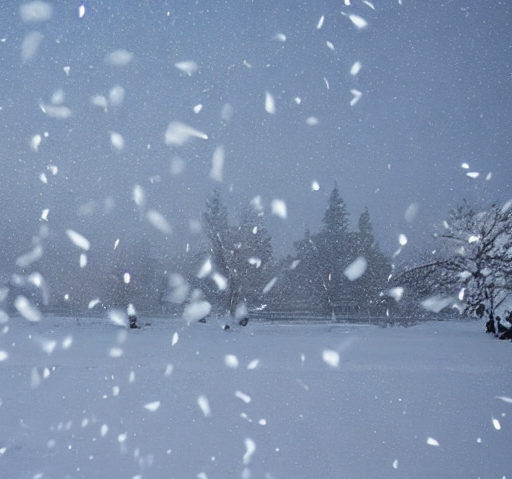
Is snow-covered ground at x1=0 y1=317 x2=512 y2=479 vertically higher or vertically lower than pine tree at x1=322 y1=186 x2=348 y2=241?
lower

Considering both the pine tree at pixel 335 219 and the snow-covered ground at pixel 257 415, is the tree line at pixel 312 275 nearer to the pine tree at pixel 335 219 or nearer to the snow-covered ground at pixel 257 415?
the pine tree at pixel 335 219

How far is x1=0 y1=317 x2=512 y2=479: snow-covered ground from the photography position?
19.7ft

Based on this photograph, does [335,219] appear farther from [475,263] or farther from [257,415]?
[257,415]

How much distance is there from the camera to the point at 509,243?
68.4 feet

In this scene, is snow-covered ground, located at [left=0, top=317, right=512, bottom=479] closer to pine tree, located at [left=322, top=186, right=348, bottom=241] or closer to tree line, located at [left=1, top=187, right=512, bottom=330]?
tree line, located at [left=1, top=187, right=512, bottom=330]

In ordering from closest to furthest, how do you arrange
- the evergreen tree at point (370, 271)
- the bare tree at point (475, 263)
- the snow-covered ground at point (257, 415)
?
the snow-covered ground at point (257, 415), the bare tree at point (475, 263), the evergreen tree at point (370, 271)

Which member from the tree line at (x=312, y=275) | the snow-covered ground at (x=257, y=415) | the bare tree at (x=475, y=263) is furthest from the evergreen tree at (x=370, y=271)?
the snow-covered ground at (x=257, y=415)

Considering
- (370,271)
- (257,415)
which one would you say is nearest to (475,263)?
(257,415)

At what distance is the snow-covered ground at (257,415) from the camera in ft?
19.7

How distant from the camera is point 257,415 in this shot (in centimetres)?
813

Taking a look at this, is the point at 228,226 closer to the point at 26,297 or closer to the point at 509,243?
the point at 509,243

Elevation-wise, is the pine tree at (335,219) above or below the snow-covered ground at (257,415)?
above

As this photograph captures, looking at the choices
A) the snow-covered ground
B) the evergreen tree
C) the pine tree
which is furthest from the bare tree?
the pine tree

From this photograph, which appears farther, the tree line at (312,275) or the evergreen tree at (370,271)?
the evergreen tree at (370,271)
